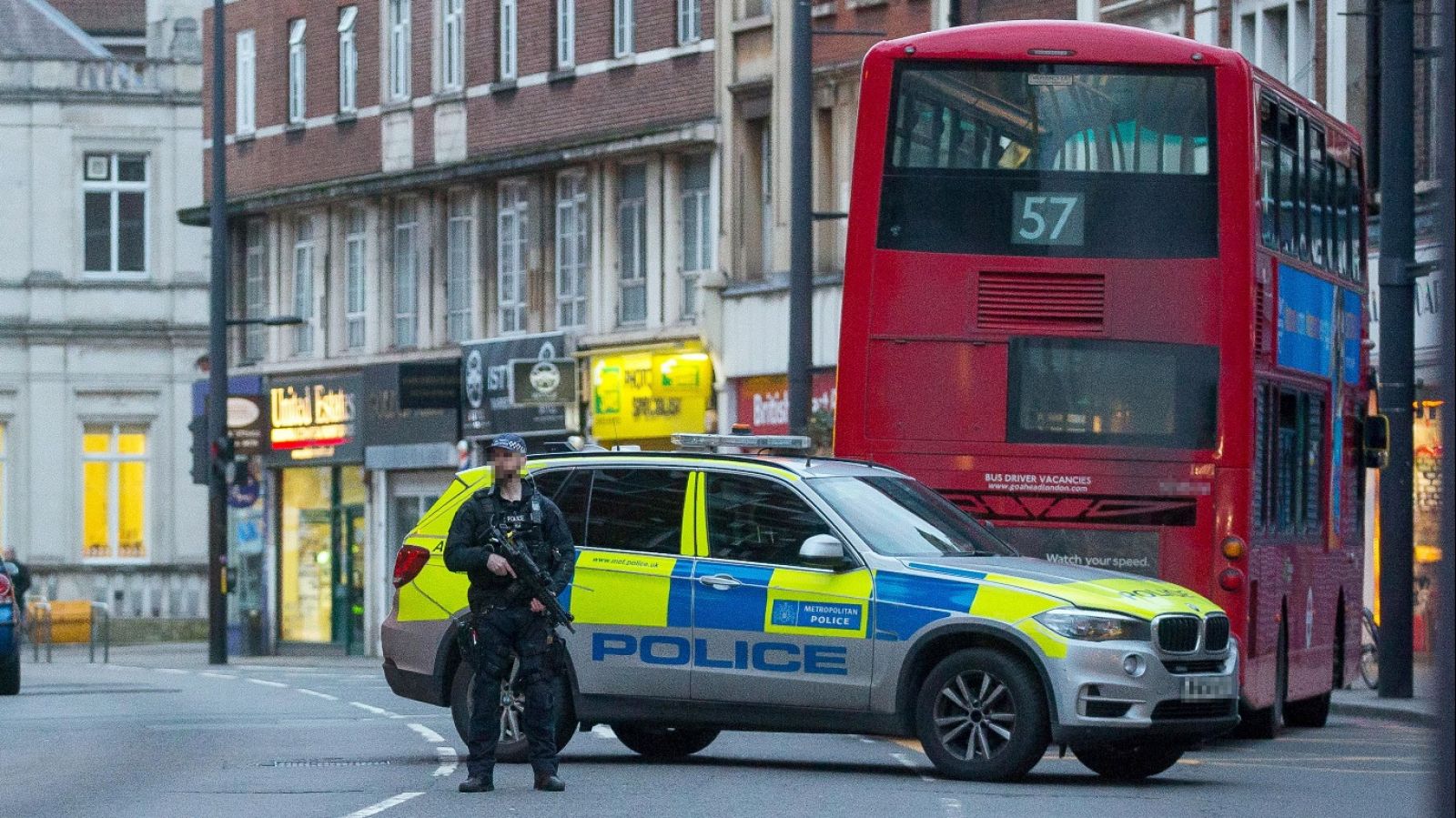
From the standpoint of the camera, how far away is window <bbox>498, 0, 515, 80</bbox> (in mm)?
43094

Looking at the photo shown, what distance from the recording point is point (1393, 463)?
934 inches

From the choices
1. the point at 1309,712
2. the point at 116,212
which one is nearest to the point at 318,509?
the point at 116,212

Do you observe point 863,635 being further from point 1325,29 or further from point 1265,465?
point 1325,29

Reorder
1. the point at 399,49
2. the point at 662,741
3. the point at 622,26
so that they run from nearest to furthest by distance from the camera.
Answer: the point at 662,741, the point at 622,26, the point at 399,49

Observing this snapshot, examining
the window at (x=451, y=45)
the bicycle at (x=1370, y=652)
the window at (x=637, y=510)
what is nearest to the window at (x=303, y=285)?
the window at (x=451, y=45)

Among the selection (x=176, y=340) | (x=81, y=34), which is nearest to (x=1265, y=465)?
(x=176, y=340)

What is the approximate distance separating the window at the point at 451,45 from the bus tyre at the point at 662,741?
2913cm

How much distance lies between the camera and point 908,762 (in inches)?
624

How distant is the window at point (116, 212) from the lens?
187ft

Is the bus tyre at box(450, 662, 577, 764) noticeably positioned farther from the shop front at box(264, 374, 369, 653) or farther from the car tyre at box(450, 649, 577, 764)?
the shop front at box(264, 374, 369, 653)

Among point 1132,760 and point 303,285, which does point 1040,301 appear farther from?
point 303,285

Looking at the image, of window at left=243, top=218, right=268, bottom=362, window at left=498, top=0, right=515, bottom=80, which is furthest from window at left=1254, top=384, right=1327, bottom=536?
window at left=243, top=218, right=268, bottom=362

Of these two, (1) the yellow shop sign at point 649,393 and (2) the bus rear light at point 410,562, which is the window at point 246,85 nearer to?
(1) the yellow shop sign at point 649,393

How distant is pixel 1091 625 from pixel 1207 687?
0.79 metres
